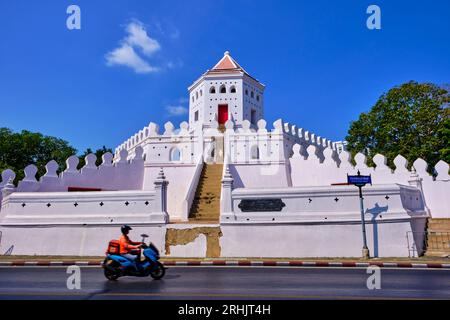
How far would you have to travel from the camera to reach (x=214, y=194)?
20.0 meters

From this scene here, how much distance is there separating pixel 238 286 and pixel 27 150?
3599cm

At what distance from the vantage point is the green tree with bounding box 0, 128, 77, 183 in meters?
35.7

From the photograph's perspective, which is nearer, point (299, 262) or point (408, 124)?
point (299, 262)

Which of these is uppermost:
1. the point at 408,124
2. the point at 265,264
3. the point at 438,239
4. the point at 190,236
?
the point at 408,124

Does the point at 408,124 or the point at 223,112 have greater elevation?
the point at 223,112

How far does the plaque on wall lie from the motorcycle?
6501 mm

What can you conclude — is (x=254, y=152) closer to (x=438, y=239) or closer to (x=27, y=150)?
(x=438, y=239)

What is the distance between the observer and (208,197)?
19641 mm

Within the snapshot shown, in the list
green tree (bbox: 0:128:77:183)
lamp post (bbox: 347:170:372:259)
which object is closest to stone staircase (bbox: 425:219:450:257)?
lamp post (bbox: 347:170:372:259)

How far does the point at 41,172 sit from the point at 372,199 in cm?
3121

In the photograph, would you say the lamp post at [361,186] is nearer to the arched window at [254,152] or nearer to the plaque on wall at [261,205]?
the plaque on wall at [261,205]

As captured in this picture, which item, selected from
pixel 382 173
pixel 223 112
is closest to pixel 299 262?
pixel 382 173

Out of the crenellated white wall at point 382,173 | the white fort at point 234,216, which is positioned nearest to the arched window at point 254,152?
the crenellated white wall at point 382,173

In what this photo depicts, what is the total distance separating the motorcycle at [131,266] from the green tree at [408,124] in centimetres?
2166
